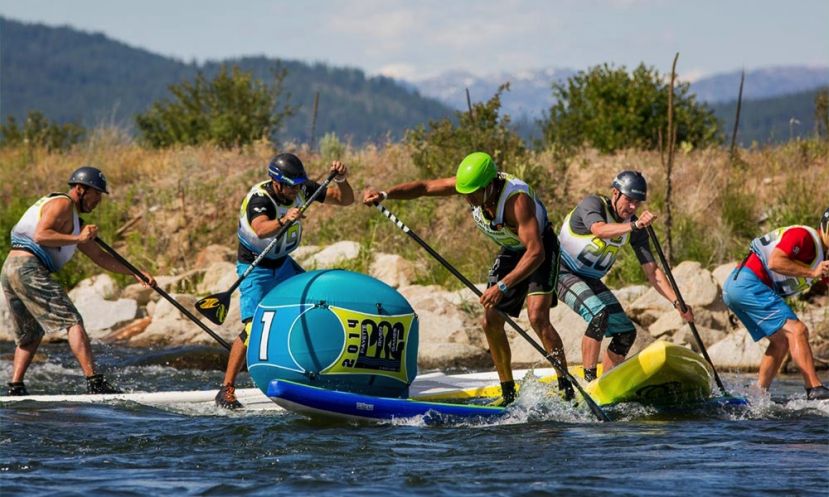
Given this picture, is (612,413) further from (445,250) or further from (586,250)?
(445,250)

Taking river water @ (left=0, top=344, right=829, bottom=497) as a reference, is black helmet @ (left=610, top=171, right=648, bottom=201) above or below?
above

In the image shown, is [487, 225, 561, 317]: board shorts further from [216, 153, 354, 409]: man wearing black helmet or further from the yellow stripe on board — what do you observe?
[216, 153, 354, 409]: man wearing black helmet

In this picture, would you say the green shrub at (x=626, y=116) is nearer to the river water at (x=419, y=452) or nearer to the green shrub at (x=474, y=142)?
the green shrub at (x=474, y=142)

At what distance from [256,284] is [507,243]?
191 centimetres

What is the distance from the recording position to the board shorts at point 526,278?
29.8ft

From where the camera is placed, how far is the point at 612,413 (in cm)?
927

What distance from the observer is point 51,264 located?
10.3 meters

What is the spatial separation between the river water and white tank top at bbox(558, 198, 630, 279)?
3.51 ft

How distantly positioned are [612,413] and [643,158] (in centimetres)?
1127

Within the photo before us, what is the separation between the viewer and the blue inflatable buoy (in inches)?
331

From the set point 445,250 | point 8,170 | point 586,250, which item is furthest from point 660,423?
point 8,170

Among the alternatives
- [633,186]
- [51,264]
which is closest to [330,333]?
[633,186]

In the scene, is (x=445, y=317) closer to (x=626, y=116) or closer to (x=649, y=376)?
(x=649, y=376)

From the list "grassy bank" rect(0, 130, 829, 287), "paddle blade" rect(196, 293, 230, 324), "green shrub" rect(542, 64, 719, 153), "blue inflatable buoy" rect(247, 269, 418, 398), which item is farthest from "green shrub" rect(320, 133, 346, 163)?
"blue inflatable buoy" rect(247, 269, 418, 398)
